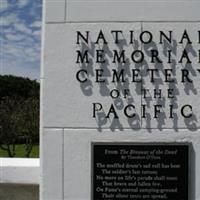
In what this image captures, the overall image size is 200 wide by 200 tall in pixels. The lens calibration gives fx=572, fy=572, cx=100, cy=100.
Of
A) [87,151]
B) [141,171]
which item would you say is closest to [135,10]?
[87,151]

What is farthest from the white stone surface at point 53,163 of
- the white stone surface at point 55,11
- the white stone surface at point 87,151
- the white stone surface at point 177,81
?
the white stone surface at point 55,11

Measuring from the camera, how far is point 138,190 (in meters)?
5.64

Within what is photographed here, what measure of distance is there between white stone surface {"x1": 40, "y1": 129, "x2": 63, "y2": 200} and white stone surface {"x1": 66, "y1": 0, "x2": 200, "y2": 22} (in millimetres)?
1191

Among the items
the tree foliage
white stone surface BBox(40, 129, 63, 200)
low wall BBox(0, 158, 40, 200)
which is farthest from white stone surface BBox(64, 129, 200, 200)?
the tree foliage

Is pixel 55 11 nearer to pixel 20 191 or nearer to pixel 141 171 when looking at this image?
pixel 141 171

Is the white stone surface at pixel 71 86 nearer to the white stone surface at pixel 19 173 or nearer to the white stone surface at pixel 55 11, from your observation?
the white stone surface at pixel 55 11

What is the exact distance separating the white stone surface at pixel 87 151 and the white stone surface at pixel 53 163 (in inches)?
2.0

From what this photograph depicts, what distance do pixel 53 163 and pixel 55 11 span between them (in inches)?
60.1

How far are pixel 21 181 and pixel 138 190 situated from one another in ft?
5.50

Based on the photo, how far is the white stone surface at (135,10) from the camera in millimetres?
5684

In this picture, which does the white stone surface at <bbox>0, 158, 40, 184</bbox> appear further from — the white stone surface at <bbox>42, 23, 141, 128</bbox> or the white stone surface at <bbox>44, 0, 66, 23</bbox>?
the white stone surface at <bbox>44, 0, 66, 23</bbox>

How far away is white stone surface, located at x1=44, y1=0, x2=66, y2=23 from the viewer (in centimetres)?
575

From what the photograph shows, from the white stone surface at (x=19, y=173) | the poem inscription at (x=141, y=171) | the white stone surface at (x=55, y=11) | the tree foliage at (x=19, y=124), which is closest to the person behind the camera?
the poem inscription at (x=141, y=171)

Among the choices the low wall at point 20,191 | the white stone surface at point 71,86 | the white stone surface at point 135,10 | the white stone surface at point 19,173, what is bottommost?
the low wall at point 20,191
